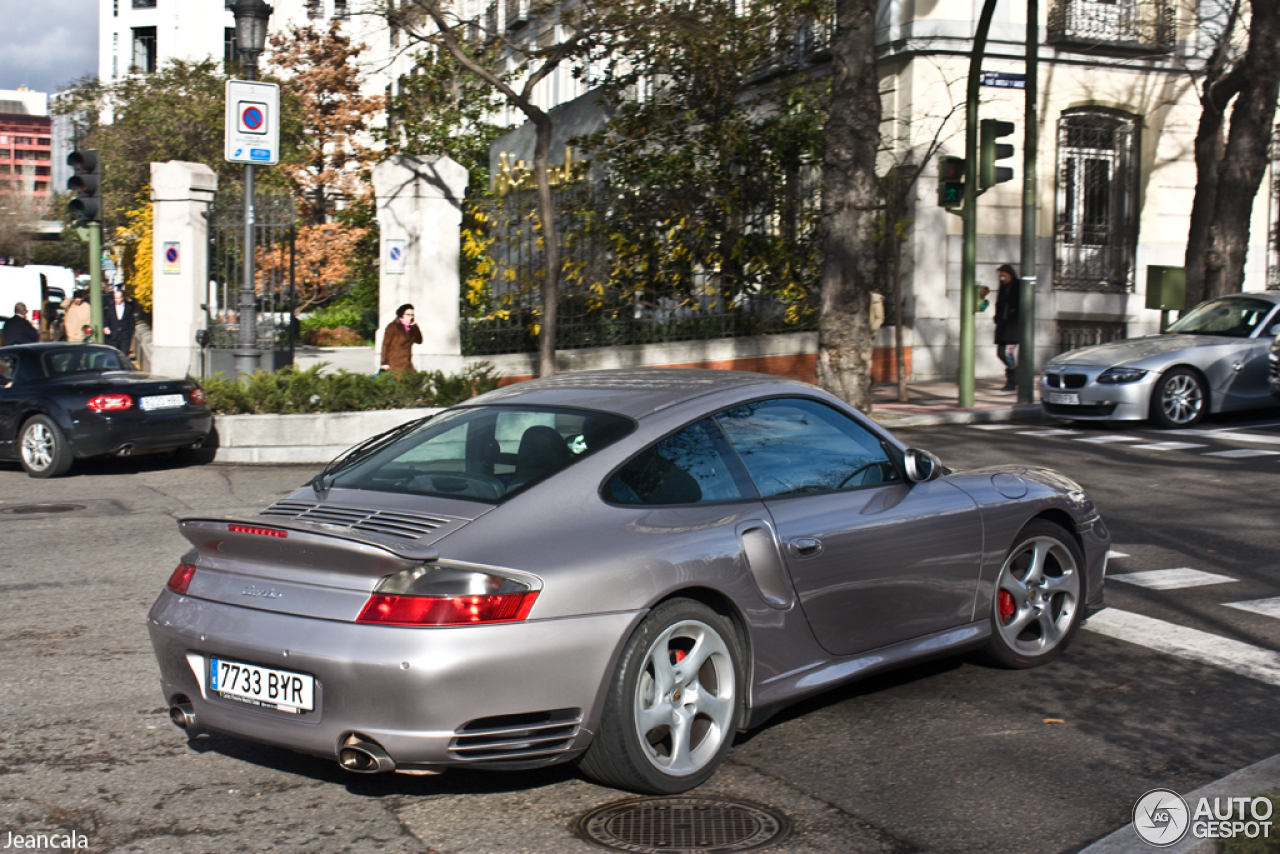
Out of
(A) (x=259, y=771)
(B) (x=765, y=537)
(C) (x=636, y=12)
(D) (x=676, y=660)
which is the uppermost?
(C) (x=636, y=12)

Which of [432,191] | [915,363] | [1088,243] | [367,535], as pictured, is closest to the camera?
[367,535]

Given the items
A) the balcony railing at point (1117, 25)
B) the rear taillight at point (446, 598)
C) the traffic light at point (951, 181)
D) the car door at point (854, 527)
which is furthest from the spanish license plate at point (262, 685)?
the balcony railing at point (1117, 25)

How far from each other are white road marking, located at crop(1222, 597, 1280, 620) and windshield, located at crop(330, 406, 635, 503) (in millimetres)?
4230

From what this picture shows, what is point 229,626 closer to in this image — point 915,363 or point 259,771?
point 259,771

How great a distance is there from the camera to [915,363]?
22078 mm

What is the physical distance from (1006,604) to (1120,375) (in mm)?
10594

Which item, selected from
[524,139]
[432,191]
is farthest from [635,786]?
[524,139]

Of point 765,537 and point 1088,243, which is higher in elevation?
point 1088,243

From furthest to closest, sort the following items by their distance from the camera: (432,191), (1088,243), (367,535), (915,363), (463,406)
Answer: (1088,243) → (915,363) → (432,191) → (463,406) → (367,535)

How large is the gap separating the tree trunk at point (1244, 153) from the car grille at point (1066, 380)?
17.7 feet

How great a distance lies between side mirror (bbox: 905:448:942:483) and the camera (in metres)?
5.44

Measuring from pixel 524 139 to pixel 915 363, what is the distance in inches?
450

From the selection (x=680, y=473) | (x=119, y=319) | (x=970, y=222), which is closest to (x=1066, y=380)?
(x=970, y=222)

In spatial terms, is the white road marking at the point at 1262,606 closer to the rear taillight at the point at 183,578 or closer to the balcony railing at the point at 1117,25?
the rear taillight at the point at 183,578
